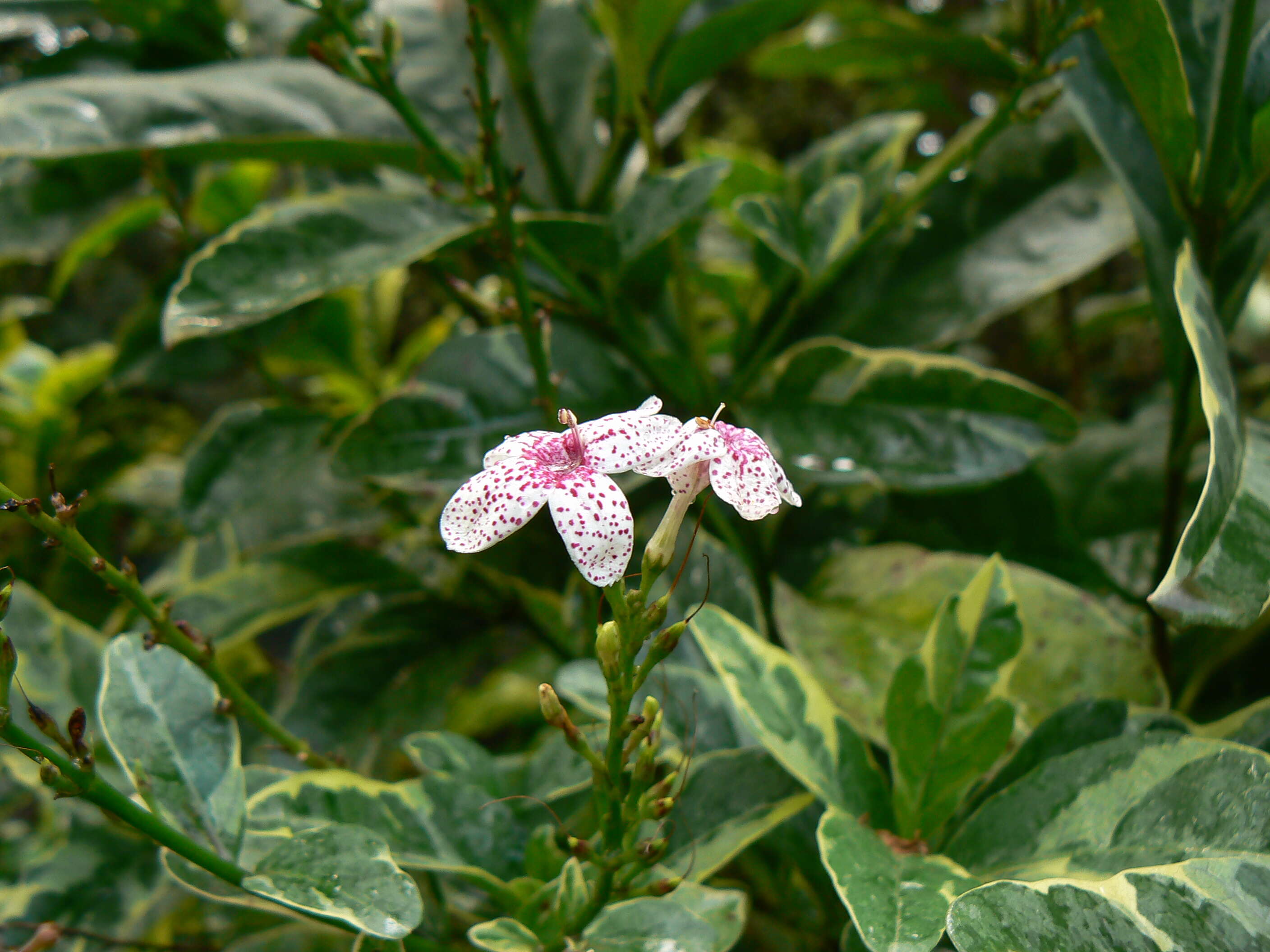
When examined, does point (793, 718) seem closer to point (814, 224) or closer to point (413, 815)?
point (413, 815)

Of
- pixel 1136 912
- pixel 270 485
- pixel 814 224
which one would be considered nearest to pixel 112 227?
pixel 270 485

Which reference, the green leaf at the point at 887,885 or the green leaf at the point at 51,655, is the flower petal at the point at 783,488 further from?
the green leaf at the point at 51,655

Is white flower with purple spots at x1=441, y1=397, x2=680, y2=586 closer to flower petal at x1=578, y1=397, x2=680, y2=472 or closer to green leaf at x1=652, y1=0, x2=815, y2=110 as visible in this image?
flower petal at x1=578, y1=397, x2=680, y2=472

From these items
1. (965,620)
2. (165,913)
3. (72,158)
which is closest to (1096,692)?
(965,620)

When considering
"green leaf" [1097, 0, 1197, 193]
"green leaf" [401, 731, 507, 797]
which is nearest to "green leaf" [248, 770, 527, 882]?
"green leaf" [401, 731, 507, 797]

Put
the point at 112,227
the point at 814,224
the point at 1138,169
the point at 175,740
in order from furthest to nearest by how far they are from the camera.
Result: the point at 112,227 < the point at 814,224 < the point at 1138,169 < the point at 175,740
